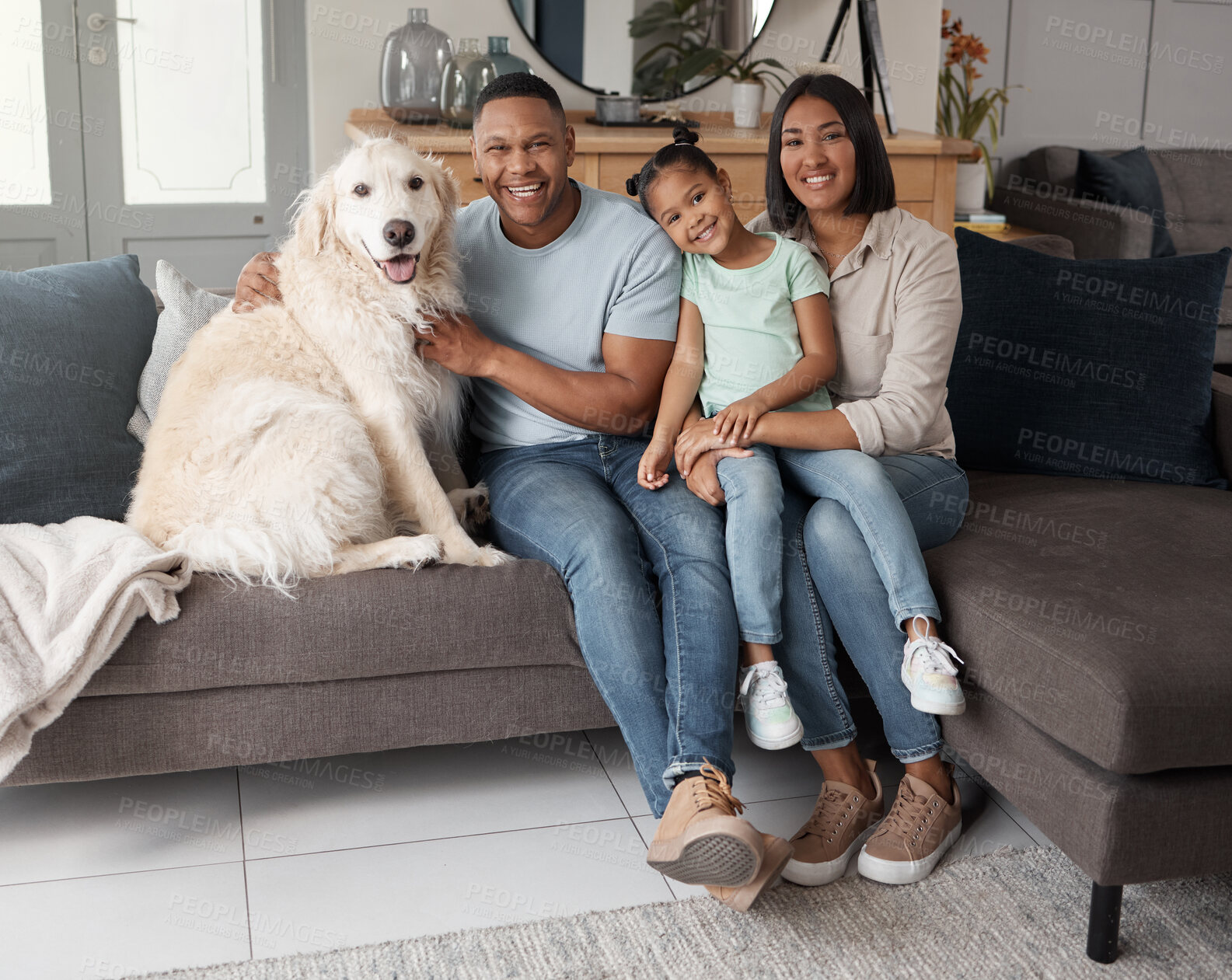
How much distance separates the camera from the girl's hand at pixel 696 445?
1895 mm

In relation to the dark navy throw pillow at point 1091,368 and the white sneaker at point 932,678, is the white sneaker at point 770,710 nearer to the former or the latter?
the white sneaker at point 932,678

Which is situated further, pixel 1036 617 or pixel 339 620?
pixel 339 620

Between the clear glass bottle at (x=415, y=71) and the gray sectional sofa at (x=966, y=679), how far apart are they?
2217mm

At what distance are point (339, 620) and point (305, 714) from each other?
0.60 ft

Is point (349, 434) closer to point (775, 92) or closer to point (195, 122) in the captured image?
point (775, 92)

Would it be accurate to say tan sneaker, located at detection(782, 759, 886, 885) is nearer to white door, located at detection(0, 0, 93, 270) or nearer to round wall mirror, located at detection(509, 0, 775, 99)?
round wall mirror, located at detection(509, 0, 775, 99)

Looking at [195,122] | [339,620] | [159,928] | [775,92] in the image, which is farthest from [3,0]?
[159,928]

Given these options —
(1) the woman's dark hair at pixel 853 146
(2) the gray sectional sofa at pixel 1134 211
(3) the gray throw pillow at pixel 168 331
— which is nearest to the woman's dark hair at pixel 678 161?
(1) the woman's dark hair at pixel 853 146

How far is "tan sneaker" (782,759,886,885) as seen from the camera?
169 centimetres

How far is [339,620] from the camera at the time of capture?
5.72ft

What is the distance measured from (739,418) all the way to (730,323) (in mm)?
219

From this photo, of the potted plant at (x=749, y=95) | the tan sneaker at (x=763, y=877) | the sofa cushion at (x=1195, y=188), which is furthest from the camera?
the sofa cushion at (x=1195, y=188)

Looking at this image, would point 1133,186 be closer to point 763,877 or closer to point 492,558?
point 492,558

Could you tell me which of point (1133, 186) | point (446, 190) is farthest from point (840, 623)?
point (1133, 186)
